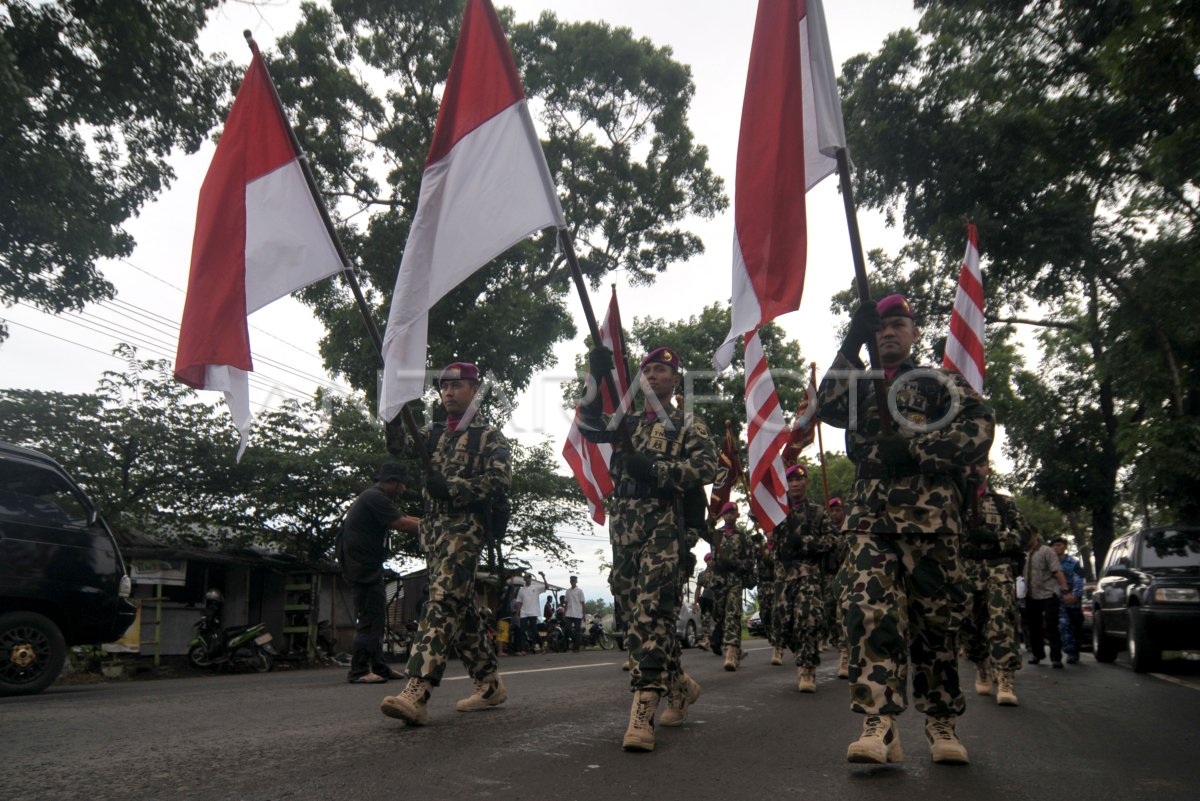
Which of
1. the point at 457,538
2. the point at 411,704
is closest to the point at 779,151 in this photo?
the point at 457,538

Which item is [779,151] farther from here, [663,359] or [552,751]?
[552,751]

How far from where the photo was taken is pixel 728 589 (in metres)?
14.0

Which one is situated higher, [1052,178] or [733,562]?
[1052,178]

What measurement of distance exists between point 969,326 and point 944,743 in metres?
5.38

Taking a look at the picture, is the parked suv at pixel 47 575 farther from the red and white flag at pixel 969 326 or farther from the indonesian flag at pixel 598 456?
the red and white flag at pixel 969 326

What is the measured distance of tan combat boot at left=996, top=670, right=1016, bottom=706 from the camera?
25.4 feet

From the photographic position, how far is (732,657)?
39.4 ft

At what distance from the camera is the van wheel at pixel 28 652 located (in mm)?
8750

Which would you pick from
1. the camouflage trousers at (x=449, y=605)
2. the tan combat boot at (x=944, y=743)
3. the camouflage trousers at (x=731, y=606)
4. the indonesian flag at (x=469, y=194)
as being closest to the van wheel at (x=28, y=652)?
the camouflage trousers at (x=449, y=605)

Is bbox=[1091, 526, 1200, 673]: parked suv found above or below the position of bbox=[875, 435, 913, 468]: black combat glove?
below

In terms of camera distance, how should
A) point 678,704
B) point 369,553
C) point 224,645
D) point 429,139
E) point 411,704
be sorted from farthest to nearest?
1. point 429,139
2. point 224,645
3. point 369,553
4. point 678,704
5. point 411,704

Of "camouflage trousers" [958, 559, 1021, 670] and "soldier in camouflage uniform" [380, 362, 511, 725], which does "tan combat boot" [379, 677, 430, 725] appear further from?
"camouflage trousers" [958, 559, 1021, 670]

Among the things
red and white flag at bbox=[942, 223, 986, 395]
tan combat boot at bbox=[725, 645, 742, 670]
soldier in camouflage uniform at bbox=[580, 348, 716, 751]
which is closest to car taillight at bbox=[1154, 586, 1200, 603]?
red and white flag at bbox=[942, 223, 986, 395]

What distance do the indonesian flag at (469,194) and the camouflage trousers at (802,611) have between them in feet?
16.9
